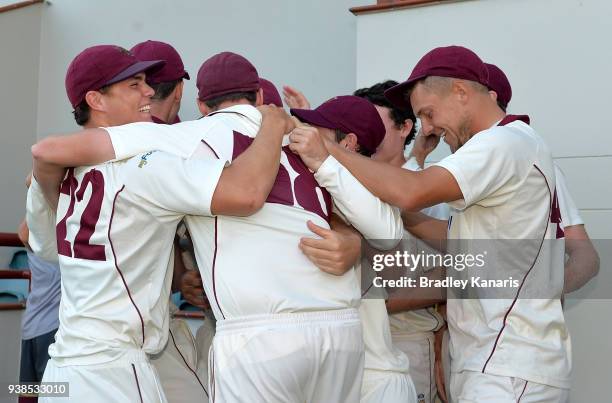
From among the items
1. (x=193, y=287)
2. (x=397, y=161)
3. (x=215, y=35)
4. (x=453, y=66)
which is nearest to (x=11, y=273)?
(x=215, y=35)

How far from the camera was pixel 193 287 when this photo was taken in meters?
3.50

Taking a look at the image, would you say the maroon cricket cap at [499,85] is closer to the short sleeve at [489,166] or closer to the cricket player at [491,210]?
the cricket player at [491,210]

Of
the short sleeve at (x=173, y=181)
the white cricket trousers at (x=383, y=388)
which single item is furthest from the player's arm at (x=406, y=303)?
the short sleeve at (x=173, y=181)

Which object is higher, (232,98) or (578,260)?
(232,98)

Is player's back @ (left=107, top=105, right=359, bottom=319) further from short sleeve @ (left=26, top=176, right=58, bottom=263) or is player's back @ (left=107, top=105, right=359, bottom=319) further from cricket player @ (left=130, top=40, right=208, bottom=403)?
cricket player @ (left=130, top=40, right=208, bottom=403)

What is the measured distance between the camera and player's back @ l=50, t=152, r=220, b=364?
9.04ft

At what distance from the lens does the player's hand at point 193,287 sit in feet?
11.5

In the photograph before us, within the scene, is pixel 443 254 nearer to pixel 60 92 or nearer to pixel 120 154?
pixel 120 154

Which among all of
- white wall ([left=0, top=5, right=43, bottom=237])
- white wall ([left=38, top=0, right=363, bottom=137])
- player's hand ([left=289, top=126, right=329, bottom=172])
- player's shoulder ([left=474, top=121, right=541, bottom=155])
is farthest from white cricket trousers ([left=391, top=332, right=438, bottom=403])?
white wall ([left=0, top=5, right=43, bottom=237])

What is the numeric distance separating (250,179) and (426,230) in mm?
1177

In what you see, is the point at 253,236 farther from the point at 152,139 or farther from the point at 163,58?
the point at 163,58

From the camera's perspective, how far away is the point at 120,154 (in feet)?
9.14

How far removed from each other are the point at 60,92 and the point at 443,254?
4854 millimetres

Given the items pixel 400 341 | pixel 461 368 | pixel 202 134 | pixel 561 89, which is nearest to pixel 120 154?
pixel 202 134
